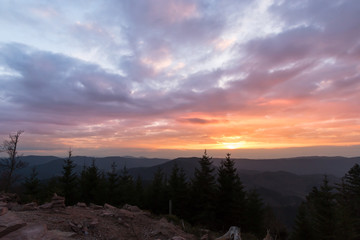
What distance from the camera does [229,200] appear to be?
28.0 metres

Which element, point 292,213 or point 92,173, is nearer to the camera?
point 92,173

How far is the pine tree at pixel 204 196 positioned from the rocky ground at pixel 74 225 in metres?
18.3

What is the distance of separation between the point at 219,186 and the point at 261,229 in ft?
41.5

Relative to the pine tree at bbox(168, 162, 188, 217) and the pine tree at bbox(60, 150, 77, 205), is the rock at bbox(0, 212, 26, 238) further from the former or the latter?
the pine tree at bbox(60, 150, 77, 205)

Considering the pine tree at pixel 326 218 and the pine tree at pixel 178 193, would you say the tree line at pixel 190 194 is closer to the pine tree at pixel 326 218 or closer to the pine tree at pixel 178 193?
the pine tree at pixel 178 193

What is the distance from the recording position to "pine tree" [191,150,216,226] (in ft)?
91.4

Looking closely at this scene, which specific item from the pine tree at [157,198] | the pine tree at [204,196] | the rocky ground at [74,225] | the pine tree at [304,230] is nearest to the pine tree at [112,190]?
the pine tree at [157,198]

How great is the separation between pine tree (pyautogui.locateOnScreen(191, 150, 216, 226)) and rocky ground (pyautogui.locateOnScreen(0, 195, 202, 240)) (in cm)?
1832

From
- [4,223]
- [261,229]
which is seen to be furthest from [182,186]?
[4,223]

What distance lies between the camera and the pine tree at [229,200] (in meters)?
27.4

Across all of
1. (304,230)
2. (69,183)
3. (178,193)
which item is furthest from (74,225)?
(304,230)

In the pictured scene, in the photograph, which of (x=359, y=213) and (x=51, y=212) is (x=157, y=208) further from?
(x=359, y=213)

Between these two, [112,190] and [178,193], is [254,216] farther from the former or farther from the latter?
[112,190]

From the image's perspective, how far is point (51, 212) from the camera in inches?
385
